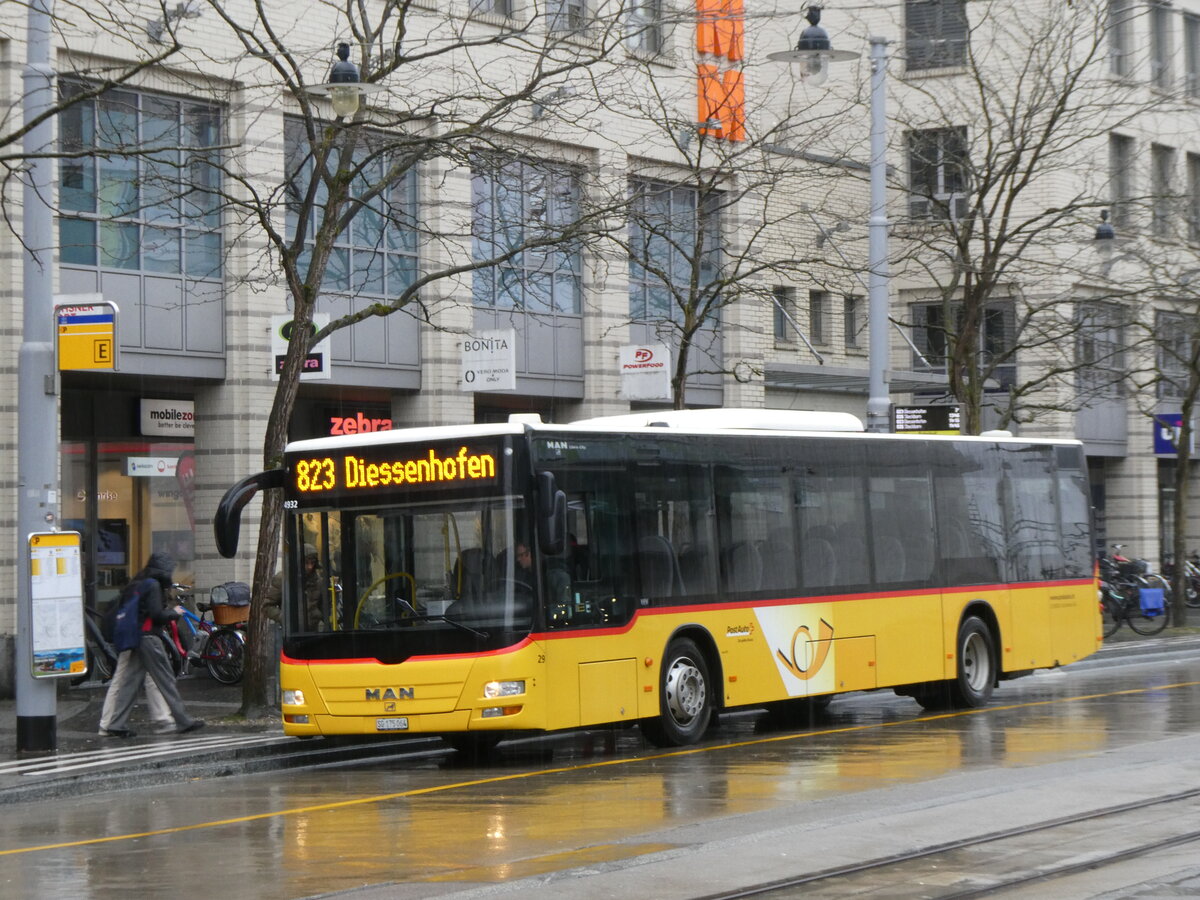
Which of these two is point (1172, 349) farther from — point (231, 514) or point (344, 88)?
point (231, 514)

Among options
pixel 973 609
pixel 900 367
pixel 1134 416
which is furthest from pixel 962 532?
pixel 1134 416

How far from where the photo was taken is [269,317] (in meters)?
25.7

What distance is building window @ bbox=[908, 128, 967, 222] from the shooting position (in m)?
30.6

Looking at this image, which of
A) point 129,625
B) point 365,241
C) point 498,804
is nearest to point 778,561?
point 498,804

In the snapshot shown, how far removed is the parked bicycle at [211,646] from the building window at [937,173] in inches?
479

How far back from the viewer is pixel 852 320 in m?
39.4

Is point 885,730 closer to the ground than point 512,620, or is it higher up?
closer to the ground

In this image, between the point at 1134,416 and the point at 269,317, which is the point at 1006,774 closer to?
the point at 269,317

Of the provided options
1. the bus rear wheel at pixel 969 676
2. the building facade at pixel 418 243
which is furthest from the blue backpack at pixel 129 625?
the bus rear wheel at pixel 969 676

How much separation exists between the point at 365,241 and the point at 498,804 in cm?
1526

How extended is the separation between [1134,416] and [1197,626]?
1205 centimetres

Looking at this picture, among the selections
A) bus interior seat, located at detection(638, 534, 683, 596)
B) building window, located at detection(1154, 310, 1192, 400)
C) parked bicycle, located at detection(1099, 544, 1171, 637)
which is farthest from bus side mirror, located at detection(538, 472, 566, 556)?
building window, located at detection(1154, 310, 1192, 400)

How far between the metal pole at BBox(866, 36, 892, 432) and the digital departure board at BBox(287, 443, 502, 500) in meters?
9.63

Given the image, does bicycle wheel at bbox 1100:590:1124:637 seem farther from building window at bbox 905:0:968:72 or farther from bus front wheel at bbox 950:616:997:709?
bus front wheel at bbox 950:616:997:709
